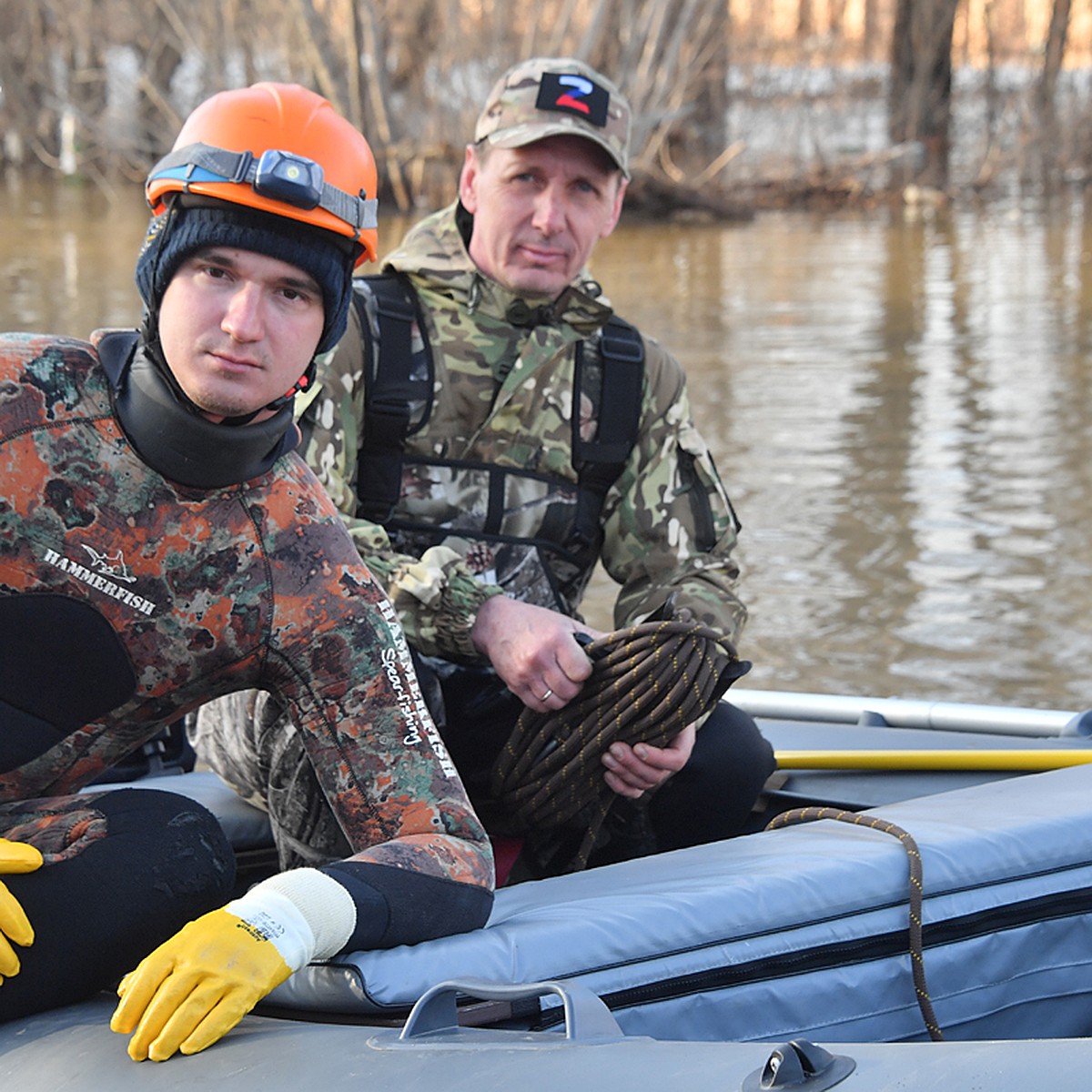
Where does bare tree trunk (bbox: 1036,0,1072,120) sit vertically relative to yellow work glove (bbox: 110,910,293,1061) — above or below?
above

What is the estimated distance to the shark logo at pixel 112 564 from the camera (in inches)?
73.7

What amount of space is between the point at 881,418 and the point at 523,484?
5.20m

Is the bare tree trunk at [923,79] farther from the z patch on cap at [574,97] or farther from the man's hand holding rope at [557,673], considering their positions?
the man's hand holding rope at [557,673]

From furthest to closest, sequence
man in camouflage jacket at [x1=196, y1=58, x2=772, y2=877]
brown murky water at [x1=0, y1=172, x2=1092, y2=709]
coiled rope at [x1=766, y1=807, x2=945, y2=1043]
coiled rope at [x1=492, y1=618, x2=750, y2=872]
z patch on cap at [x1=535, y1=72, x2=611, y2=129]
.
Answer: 1. brown murky water at [x1=0, y1=172, x2=1092, y2=709]
2. z patch on cap at [x1=535, y1=72, x2=611, y2=129]
3. man in camouflage jacket at [x1=196, y1=58, x2=772, y2=877]
4. coiled rope at [x1=492, y1=618, x2=750, y2=872]
5. coiled rope at [x1=766, y1=807, x2=945, y2=1043]

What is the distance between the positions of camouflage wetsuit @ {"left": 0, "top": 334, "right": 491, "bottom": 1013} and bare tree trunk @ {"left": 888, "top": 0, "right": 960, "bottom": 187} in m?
16.6

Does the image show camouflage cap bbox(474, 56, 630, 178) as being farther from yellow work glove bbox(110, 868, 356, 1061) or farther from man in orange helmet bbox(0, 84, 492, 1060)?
yellow work glove bbox(110, 868, 356, 1061)

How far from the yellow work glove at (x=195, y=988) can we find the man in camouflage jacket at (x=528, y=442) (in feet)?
2.89

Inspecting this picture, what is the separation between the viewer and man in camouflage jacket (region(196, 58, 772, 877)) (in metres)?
2.56

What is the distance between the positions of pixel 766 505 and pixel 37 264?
7.33 m

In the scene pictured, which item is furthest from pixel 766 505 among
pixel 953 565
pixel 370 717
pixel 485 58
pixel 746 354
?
pixel 485 58

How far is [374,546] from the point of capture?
8.19 feet

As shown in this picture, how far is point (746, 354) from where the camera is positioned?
9.01m

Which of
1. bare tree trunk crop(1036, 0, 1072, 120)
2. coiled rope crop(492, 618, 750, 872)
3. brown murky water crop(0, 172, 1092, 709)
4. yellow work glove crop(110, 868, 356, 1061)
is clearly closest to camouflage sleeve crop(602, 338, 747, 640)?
coiled rope crop(492, 618, 750, 872)

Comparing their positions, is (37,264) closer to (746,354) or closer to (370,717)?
(746,354)
